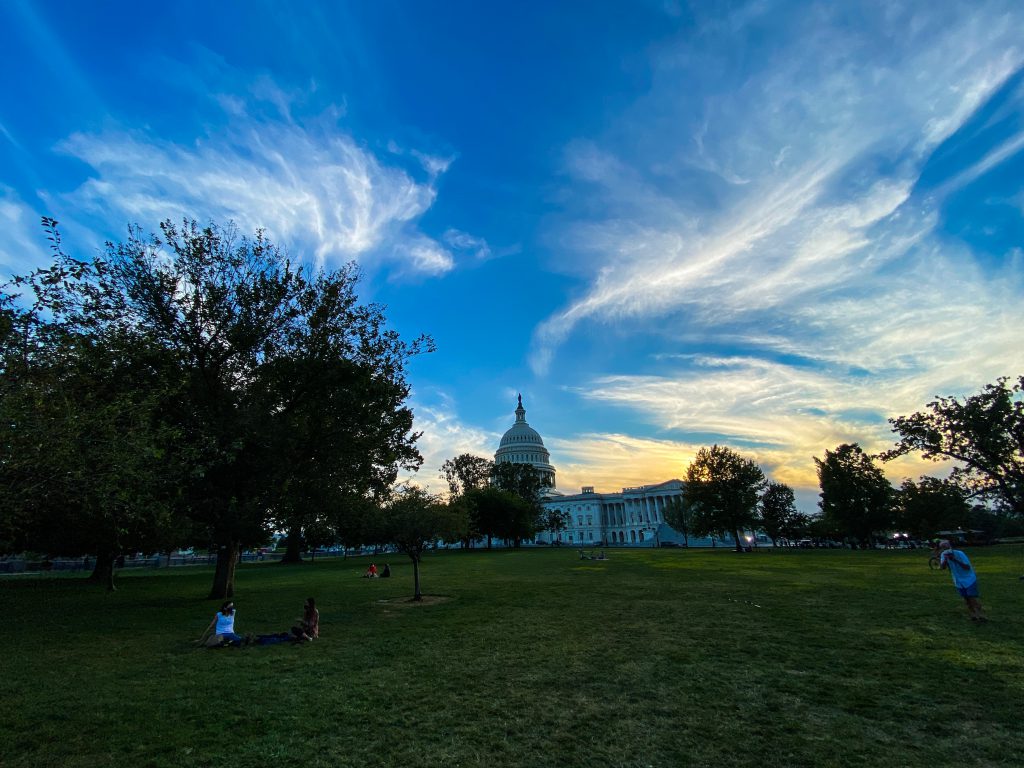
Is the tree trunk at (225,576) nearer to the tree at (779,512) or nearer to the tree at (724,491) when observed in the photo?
the tree at (724,491)

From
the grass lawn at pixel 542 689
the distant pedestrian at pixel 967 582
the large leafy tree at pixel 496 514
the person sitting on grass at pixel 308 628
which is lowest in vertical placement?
the grass lawn at pixel 542 689

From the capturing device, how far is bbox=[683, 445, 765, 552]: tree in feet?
247

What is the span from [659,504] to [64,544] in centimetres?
17016

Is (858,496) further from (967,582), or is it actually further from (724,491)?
(967,582)

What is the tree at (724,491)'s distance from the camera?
7525 cm

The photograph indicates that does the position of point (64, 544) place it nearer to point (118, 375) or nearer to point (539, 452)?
point (118, 375)

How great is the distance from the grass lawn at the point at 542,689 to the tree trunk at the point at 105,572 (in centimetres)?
1532

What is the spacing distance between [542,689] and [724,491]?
73141 mm

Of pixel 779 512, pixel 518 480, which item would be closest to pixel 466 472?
pixel 518 480

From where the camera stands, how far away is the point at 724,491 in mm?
75625

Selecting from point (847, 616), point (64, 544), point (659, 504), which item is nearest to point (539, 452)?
point (659, 504)

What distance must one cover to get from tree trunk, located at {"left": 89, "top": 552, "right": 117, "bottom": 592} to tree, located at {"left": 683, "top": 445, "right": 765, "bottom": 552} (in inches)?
2693

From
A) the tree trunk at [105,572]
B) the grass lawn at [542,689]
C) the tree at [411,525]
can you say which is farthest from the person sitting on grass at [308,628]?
the tree trunk at [105,572]

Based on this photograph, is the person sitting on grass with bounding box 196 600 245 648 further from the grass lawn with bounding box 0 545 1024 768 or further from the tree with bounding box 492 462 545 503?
the tree with bounding box 492 462 545 503
